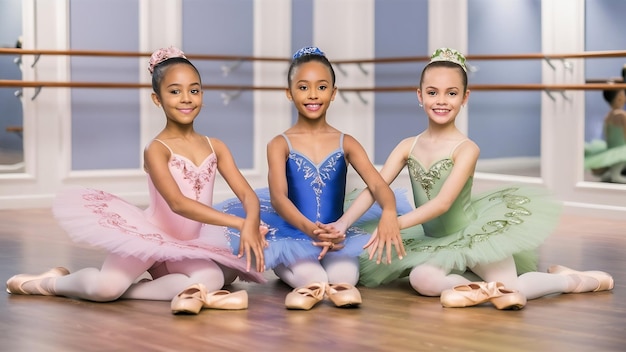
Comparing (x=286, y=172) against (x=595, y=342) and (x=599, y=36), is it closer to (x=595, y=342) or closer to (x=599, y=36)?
(x=595, y=342)

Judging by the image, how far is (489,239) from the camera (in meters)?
2.79

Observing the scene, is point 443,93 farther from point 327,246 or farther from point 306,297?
point 306,297

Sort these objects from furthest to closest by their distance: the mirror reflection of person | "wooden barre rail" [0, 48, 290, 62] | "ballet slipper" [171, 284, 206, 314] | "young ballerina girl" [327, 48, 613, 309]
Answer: "wooden barre rail" [0, 48, 290, 62] → the mirror reflection of person → "young ballerina girl" [327, 48, 613, 309] → "ballet slipper" [171, 284, 206, 314]

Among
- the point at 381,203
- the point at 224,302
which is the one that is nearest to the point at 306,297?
the point at 224,302

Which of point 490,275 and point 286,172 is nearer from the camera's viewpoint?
point 490,275

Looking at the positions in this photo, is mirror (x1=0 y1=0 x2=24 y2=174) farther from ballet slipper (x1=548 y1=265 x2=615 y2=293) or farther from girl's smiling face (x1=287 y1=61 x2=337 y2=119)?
ballet slipper (x1=548 y1=265 x2=615 y2=293)

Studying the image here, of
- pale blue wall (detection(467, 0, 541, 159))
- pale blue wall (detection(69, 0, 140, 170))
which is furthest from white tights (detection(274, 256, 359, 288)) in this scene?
pale blue wall (detection(69, 0, 140, 170))

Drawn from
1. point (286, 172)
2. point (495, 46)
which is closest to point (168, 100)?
point (286, 172)

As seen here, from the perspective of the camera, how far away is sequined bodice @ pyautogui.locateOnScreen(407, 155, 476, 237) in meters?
2.95

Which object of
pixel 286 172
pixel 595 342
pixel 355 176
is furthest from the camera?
pixel 355 176

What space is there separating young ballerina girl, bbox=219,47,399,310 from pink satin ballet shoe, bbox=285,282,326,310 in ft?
0.32

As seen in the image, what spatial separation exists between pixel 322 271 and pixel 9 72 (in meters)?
3.07

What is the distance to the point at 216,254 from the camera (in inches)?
107

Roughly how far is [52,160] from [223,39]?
1.27 meters
